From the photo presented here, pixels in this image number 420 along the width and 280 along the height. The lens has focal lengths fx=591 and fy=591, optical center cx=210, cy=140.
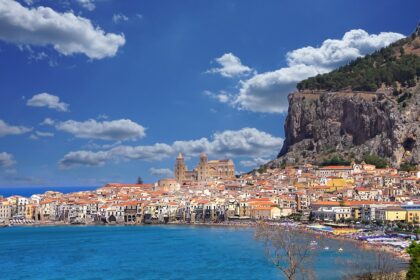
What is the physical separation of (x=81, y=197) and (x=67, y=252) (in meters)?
41.6

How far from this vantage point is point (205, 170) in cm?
11069

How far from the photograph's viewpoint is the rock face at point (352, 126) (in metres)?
87.8

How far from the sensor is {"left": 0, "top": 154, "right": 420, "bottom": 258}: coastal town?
61.6 meters

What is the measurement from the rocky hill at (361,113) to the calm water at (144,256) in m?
36.1

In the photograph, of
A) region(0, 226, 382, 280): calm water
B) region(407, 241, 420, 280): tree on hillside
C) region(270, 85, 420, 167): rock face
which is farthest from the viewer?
region(270, 85, 420, 167): rock face

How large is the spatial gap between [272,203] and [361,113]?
29.5 m

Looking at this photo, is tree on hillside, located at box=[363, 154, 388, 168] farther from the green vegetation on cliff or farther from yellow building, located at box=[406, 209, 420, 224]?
yellow building, located at box=[406, 209, 420, 224]

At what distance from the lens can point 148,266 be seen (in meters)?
40.5

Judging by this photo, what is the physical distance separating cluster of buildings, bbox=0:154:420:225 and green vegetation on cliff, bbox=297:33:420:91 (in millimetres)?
18427

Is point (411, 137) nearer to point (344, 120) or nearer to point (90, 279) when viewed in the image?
point (344, 120)

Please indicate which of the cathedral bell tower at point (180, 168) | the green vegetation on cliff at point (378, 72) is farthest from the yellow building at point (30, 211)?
the green vegetation on cliff at point (378, 72)

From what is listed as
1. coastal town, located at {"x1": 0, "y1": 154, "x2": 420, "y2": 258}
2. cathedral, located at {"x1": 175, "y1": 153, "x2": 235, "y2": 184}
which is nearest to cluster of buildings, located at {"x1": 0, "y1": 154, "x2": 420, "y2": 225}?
coastal town, located at {"x1": 0, "y1": 154, "x2": 420, "y2": 258}

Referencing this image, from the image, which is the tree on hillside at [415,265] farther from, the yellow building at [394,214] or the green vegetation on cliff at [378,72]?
the green vegetation on cliff at [378,72]

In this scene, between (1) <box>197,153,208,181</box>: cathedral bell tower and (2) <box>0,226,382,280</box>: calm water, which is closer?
(2) <box>0,226,382,280</box>: calm water
